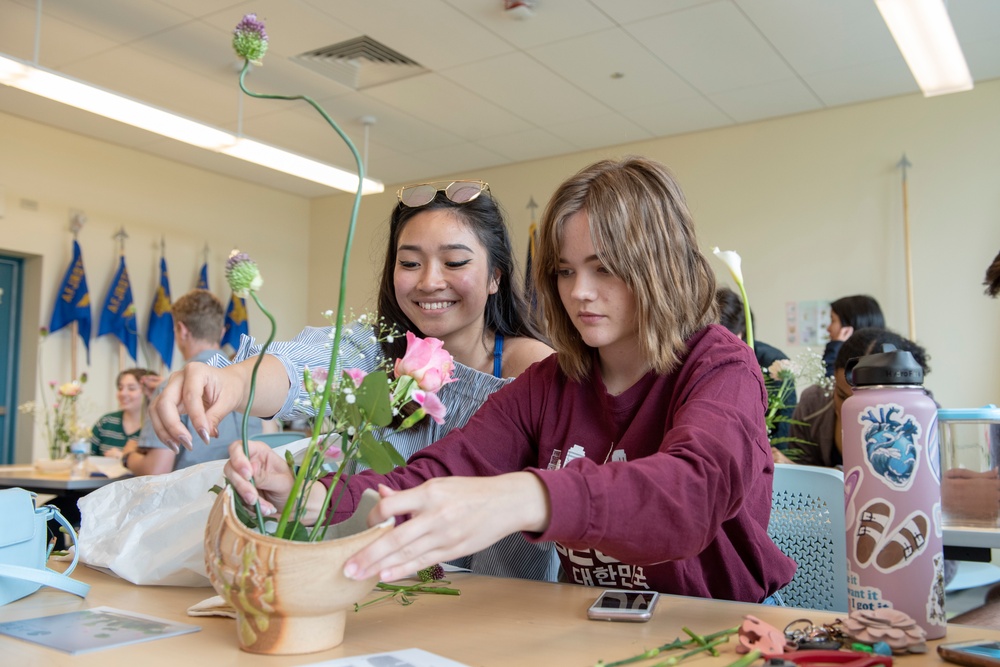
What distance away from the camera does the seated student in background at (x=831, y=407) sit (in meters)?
2.39

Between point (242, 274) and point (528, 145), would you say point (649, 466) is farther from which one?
point (528, 145)

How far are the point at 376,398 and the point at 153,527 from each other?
56 centimetres

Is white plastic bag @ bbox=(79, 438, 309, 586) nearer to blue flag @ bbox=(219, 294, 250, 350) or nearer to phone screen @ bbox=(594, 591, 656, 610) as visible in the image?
phone screen @ bbox=(594, 591, 656, 610)

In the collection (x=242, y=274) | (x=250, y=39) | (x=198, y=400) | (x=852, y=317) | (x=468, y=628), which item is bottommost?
(x=468, y=628)

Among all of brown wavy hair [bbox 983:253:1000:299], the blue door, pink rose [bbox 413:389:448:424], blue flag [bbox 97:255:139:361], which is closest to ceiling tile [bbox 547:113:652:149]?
blue flag [bbox 97:255:139:361]

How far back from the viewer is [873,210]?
5207mm

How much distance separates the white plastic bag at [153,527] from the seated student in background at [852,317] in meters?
3.26

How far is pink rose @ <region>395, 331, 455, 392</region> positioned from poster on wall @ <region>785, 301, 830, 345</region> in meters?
4.88

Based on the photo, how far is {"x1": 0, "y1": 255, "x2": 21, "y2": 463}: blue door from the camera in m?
5.84

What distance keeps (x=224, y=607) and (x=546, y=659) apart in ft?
1.31

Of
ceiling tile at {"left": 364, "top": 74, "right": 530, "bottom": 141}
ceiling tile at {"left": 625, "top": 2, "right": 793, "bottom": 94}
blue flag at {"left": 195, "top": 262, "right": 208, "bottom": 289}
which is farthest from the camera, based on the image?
blue flag at {"left": 195, "top": 262, "right": 208, "bottom": 289}

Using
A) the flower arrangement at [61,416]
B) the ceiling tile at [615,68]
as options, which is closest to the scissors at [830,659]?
the ceiling tile at [615,68]

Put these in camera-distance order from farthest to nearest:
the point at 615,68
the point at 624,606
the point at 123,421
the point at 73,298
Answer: the point at 73,298 < the point at 123,421 < the point at 615,68 < the point at 624,606

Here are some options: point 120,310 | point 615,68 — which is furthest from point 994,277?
point 120,310
